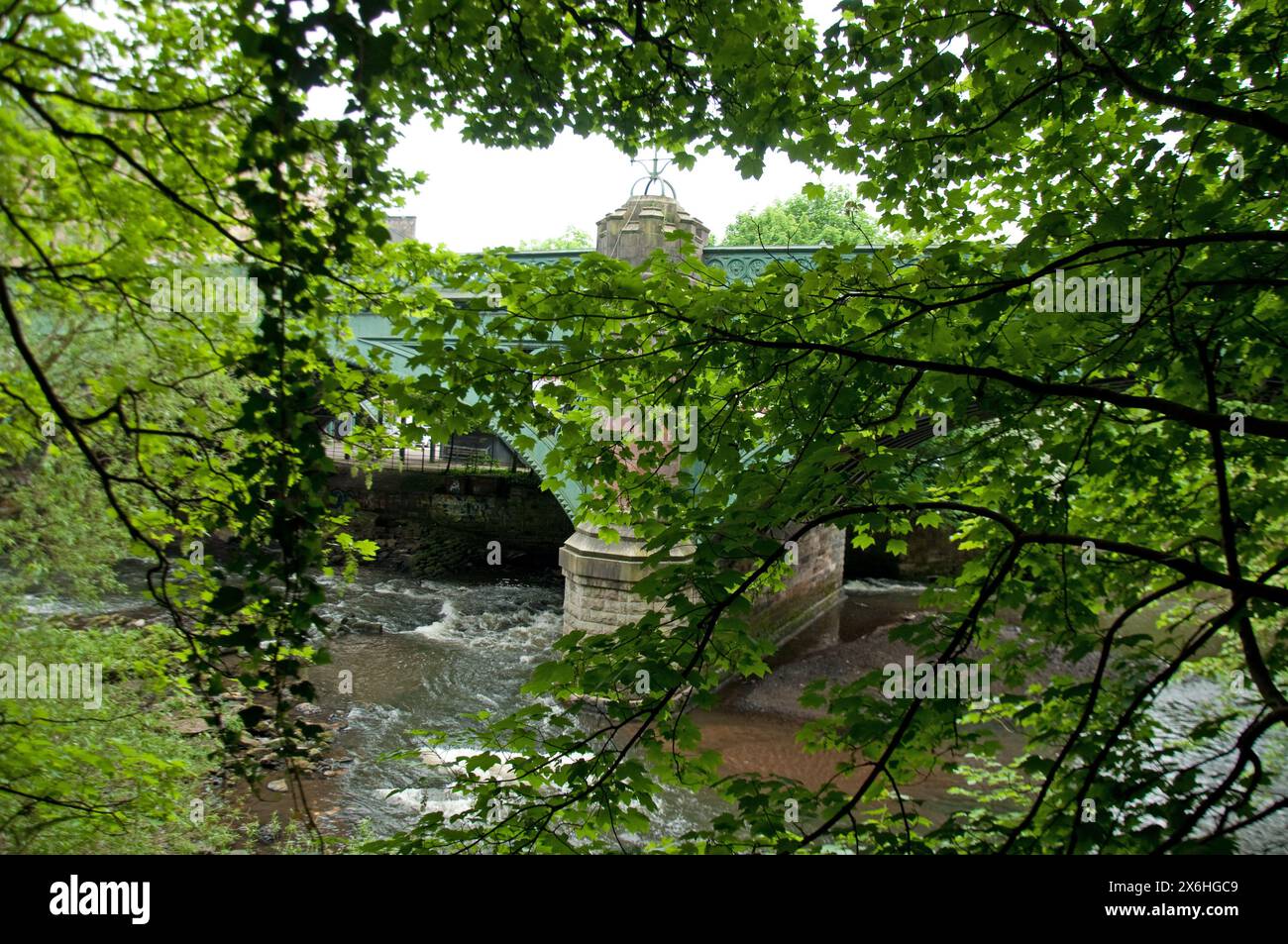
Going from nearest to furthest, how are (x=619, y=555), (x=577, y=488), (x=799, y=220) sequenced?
1. (x=619, y=555)
2. (x=577, y=488)
3. (x=799, y=220)

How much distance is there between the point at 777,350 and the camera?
301 centimetres

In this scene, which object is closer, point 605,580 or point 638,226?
point 638,226

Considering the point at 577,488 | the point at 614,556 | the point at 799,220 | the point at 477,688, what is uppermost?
the point at 799,220

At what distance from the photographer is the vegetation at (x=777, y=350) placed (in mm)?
2232

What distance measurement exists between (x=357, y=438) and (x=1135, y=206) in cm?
354

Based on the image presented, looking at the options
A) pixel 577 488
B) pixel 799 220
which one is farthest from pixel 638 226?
pixel 799 220

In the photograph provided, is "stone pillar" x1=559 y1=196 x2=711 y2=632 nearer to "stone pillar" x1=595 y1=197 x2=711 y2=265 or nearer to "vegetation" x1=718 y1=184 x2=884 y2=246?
"stone pillar" x1=595 y1=197 x2=711 y2=265

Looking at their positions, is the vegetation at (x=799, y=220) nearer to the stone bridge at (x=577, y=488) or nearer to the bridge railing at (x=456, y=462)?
the bridge railing at (x=456, y=462)

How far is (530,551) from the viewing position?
21125 millimetres

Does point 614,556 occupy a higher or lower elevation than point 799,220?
lower

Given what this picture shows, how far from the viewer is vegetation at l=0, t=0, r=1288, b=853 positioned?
7.32ft

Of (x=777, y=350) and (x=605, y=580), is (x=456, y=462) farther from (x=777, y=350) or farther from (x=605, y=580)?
(x=777, y=350)

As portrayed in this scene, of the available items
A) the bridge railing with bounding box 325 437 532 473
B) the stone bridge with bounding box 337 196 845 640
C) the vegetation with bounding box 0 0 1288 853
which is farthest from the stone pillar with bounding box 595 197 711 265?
the bridge railing with bounding box 325 437 532 473
